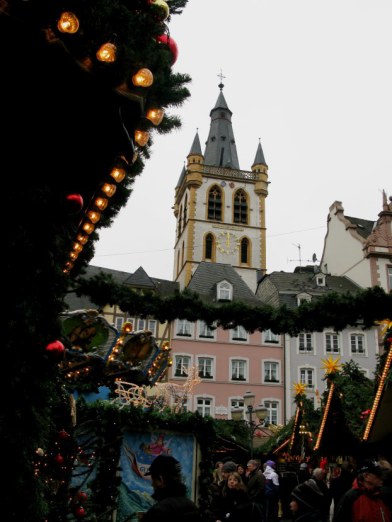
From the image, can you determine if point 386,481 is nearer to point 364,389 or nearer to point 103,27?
point 103,27

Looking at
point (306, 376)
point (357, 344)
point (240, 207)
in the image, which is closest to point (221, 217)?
point (240, 207)

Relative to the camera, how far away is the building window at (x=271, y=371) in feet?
125

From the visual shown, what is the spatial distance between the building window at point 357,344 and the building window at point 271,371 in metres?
5.38

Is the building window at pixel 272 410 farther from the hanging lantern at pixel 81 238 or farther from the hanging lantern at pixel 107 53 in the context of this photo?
the hanging lantern at pixel 107 53

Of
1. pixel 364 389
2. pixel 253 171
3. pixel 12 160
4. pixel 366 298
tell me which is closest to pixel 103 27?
pixel 12 160

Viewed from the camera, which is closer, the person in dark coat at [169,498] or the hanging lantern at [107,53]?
the person in dark coat at [169,498]

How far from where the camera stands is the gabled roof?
142 feet

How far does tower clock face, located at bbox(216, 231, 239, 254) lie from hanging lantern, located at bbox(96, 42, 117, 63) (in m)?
49.3

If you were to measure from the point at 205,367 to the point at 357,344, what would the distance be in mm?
10731

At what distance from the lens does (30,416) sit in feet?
13.2

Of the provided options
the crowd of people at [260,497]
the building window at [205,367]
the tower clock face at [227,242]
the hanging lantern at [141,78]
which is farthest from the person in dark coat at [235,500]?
the tower clock face at [227,242]

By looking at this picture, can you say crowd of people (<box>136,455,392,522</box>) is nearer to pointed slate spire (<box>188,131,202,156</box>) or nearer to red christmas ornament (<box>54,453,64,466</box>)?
red christmas ornament (<box>54,453,64,466</box>)

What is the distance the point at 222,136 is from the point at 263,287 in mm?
23713

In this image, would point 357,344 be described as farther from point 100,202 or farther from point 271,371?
point 100,202
